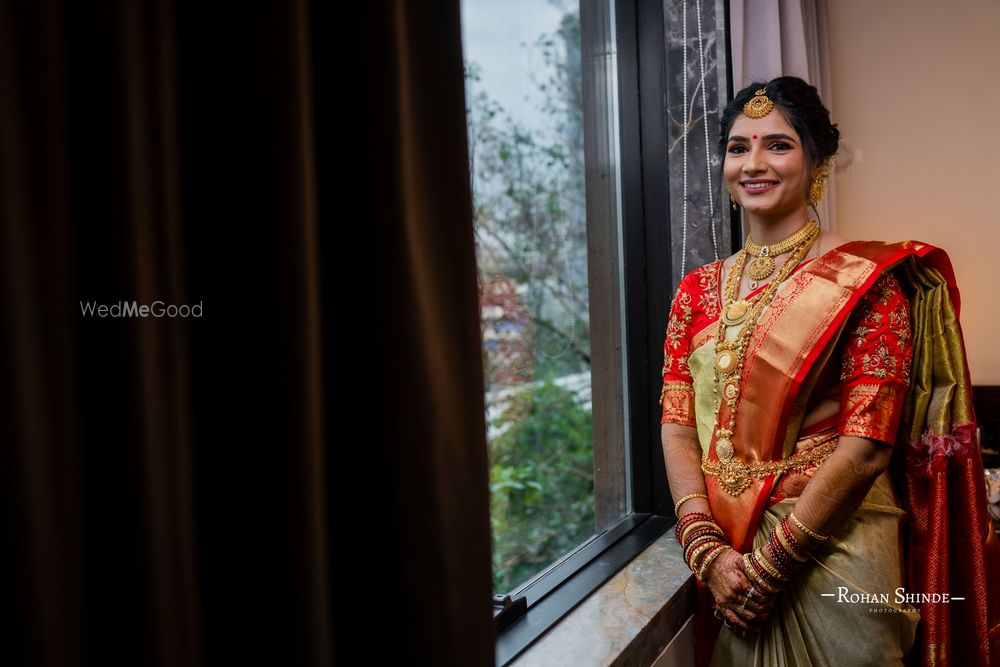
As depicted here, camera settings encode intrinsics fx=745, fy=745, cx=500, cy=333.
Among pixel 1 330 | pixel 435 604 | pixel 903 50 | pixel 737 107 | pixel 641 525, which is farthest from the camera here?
pixel 903 50

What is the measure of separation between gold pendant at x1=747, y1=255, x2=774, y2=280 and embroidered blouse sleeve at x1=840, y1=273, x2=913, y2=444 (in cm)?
16

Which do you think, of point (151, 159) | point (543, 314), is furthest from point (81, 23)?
point (543, 314)

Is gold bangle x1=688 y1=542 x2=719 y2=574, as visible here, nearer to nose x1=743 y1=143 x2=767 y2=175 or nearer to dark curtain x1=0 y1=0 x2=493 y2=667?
nose x1=743 y1=143 x2=767 y2=175

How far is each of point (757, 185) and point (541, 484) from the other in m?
1.11

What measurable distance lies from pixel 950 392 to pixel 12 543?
1.34 meters

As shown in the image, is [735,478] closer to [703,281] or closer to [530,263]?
[703,281]

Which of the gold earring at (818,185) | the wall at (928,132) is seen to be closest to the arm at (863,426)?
the gold earring at (818,185)

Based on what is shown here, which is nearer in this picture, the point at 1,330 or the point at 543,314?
the point at 1,330

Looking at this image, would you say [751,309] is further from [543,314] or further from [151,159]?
[151,159]

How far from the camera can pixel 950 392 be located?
4.12ft

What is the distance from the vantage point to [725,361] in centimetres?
126

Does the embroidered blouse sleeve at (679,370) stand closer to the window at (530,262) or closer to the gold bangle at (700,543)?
the gold bangle at (700,543)

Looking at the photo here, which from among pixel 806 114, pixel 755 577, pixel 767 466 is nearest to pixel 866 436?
pixel 767 466

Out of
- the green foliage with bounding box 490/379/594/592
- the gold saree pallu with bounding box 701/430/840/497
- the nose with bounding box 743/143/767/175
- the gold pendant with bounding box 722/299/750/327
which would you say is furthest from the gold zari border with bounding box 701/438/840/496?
the green foliage with bounding box 490/379/594/592
